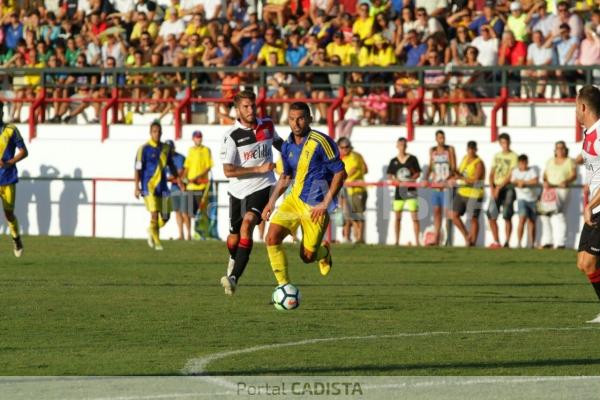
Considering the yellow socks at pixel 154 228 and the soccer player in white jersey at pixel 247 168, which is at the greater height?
the soccer player in white jersey at pixel 247 168

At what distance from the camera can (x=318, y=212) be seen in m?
12.9

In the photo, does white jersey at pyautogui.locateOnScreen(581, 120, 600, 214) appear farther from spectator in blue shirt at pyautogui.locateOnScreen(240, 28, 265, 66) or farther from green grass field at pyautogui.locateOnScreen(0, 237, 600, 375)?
spectator in blue shirt at pyautogui.locateOnScreen(240, 28, 265, 66)

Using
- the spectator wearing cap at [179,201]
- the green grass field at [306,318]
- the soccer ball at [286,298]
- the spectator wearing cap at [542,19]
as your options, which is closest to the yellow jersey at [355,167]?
the spectator wearing cap at [179,201]

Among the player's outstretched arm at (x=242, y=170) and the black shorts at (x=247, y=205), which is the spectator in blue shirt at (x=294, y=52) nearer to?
the black shorts at (x=247, y=205)

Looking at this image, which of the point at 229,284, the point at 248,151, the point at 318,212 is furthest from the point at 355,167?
the point at 318,212

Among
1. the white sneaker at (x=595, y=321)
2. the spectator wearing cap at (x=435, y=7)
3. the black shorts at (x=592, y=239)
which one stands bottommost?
the white sneaker at (x=595, y=321)

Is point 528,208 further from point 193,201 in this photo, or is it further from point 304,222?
point 304,222

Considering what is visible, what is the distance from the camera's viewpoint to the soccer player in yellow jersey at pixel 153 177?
76.3ft

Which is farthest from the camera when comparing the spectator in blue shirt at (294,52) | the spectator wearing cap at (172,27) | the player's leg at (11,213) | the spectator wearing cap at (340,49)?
the spectator wearing cap at (172,27)

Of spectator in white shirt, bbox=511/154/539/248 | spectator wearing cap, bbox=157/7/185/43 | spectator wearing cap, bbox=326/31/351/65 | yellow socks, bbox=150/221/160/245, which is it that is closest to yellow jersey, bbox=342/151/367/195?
spectator wearing cap, bbox=326/31/351/65

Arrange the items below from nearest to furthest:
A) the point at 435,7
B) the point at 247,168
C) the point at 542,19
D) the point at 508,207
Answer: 1. the point at 247,168
2. the point at 508,207
3. the point at 542,19
4. the point at 435,7

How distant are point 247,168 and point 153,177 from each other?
9025 millimetres

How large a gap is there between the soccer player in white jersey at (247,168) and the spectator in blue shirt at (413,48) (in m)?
11.9

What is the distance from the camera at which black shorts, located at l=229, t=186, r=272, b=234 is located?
1471 cm
